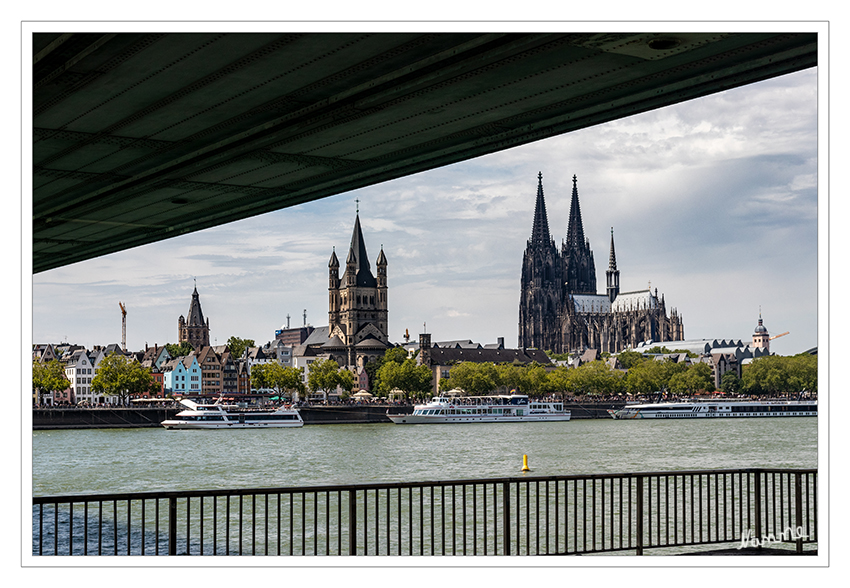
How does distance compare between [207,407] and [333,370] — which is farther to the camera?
[333,370]

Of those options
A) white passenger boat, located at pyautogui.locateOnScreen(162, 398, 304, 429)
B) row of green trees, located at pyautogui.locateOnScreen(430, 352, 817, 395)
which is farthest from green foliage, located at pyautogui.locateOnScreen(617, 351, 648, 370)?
white passenger boat, located at pyautogui.locateOnScreen(162, 398, 304, 429)

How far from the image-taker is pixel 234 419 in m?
99.6

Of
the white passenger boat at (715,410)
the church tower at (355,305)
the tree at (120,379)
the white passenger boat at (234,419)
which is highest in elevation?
the church tower at (355,305)

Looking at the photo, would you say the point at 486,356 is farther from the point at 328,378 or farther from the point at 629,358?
the point at 328,378

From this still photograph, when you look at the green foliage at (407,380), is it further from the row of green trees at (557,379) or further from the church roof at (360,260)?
the church roof at (360,260)

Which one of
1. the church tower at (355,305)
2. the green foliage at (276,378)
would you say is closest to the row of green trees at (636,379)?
the green foliage at (276,378)

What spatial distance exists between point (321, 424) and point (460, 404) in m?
19.1

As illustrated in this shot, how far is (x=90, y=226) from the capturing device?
17438mm

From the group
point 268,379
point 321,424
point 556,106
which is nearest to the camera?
point 556,106

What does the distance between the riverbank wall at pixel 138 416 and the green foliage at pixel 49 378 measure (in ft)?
69.2

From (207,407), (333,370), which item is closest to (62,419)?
(207,407)

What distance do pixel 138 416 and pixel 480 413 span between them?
35672mm

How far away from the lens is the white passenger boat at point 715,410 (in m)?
118

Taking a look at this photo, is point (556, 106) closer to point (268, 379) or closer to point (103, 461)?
point (103, 461)
